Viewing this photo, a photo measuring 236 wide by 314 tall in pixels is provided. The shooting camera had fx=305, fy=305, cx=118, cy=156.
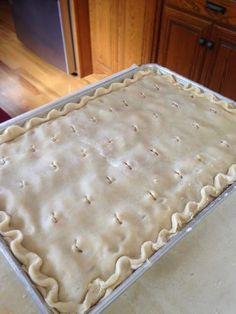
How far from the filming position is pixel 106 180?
71cm

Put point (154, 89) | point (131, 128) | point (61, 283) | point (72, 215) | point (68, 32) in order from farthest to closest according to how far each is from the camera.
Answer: point (68, 32) → point (154, 89) → point (131, 128) → point (72, 215) → point (61, 283)

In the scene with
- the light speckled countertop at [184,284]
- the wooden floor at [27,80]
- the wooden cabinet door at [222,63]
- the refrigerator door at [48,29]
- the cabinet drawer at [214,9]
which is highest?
the light speckled countertop at [184,284]

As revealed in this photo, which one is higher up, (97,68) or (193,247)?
(193,247)

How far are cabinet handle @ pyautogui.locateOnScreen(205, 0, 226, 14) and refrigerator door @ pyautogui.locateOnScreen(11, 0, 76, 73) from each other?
1.00 meters

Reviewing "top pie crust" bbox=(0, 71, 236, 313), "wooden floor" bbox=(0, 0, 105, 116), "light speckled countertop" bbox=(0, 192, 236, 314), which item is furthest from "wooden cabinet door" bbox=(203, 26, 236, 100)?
"light speckled countertop" bbox=(0, 192, 236, 314)

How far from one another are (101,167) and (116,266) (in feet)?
0.85

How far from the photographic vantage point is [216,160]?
773mm

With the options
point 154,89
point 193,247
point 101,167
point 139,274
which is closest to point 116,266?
point 139,274

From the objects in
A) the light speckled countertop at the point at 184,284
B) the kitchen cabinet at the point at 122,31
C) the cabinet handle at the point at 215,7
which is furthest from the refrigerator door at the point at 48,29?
the light speckled countertop at the point at 184,284

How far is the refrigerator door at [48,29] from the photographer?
2078 mm

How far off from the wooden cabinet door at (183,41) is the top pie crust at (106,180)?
0.72 meters

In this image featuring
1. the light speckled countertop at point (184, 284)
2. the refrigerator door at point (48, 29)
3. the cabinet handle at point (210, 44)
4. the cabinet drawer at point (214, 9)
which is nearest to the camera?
the light speckled countertop at point (184, 284)

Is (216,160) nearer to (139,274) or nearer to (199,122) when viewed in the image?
(199,122)

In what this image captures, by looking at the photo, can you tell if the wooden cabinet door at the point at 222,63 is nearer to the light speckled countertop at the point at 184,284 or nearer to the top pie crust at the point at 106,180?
the top pie crust at the point at 106,180
